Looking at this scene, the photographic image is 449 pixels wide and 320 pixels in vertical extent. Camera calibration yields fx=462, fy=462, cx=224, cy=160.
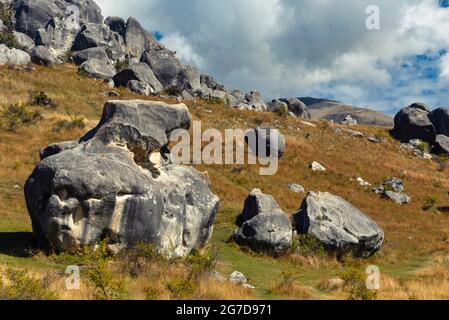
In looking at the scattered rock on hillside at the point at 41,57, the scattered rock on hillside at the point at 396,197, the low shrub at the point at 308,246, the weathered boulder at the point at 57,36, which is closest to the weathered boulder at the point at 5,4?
the weathered boulder at the point at 57,36

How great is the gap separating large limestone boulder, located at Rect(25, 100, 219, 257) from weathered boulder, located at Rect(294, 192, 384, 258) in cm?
645

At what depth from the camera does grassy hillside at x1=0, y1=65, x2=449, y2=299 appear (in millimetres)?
15352

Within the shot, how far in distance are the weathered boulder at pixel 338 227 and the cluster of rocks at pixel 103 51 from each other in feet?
152

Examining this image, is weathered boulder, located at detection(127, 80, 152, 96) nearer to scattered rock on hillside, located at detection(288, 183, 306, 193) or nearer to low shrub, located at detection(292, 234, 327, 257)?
scattered rock on hillside, located at detection(288, 183, 306, 193)

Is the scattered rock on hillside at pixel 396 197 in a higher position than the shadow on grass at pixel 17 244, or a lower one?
higher

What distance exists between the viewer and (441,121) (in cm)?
8781

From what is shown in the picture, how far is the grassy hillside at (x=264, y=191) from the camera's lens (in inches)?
604

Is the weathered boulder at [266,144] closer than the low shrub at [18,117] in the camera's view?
No

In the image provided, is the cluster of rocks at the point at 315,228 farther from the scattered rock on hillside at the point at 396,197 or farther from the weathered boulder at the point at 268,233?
the scattered rock on hillside at the point at 396,197

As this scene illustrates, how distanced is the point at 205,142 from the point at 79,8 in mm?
91758

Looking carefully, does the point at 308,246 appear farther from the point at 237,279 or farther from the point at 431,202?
the point at 431,202

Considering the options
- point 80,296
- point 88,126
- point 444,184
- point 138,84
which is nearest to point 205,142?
point 88,126

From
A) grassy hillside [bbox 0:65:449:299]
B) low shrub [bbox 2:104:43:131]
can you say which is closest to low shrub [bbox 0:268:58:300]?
grassy hillside [bbox 0:65:449:299]
